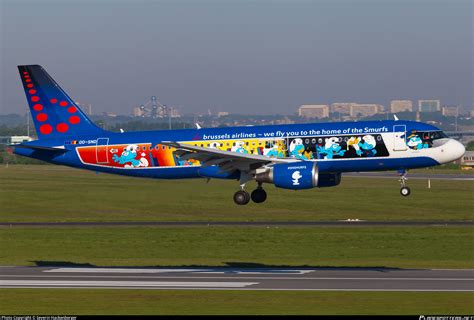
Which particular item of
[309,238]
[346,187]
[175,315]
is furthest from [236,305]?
[346,187]

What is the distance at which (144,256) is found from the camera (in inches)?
2569

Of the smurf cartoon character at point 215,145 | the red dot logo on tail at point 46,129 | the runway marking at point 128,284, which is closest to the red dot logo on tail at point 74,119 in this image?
the red dot logo on tail at point 46,129

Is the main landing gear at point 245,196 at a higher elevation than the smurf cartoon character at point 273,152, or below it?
below

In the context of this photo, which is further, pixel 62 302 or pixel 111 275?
pixel 111 275

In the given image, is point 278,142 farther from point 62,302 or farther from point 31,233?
point 31,233

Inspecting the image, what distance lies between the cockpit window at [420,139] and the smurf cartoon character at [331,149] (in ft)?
14.3

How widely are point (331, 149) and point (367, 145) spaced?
224cm

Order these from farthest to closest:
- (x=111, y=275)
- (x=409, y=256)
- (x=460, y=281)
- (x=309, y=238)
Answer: (x=309, y=238) → (x=409, y=256) → (x=111, y=275) → (x=460, y=281)

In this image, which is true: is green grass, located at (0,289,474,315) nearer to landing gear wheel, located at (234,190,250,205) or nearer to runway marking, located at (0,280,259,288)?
runway marking, located at (0,280,259,288)

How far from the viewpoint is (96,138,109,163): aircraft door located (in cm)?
6196

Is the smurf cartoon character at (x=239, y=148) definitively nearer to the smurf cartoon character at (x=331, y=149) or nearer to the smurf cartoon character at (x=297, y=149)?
the smurf cartoon character at (x=297, y=149)

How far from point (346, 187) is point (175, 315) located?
3122 inches

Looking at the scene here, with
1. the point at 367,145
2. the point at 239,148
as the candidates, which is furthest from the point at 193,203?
the point at 367,145

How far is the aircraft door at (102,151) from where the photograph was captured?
62.0 m
